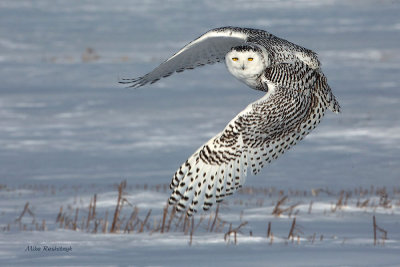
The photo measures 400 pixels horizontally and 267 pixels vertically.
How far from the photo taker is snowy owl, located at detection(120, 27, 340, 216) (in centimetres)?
668

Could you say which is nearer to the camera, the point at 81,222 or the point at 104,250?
the point at 104,250

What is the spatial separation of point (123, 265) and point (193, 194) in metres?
0.75

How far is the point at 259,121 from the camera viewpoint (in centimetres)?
665

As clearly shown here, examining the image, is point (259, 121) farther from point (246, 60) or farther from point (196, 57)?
point (196, 57)

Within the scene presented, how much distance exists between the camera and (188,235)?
328 inches

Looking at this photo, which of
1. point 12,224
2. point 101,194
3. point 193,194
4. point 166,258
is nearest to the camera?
point 193,194

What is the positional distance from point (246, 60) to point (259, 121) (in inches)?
18.2

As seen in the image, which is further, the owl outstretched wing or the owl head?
the owl outstretched wing

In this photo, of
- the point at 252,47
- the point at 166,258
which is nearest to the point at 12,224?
the point at 166,258

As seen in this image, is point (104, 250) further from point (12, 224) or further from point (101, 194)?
point (101, 194)

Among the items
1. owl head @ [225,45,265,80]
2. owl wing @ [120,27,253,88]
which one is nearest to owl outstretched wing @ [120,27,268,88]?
owl wing @ [120,27,253,88]

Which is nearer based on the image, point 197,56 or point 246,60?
point 246,60

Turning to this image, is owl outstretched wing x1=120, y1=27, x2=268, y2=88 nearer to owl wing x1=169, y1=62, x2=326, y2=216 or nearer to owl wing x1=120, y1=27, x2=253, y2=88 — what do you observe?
owl wing x1=120, y1=27, x2=253, y2=88

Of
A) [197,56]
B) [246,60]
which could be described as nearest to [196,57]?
[197,56]
